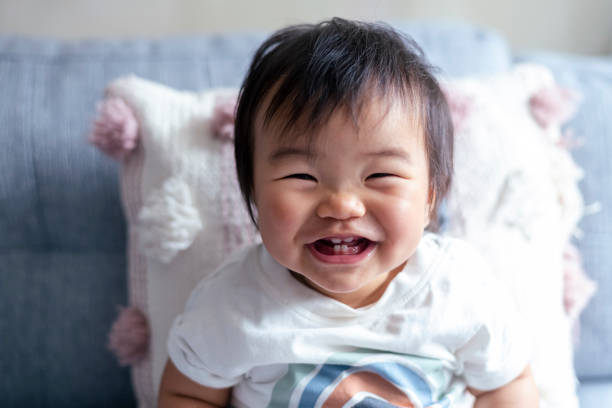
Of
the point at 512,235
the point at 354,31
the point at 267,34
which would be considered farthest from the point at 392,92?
the point at 267,34

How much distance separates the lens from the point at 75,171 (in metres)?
1.01

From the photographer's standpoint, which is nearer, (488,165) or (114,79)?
(488,165)

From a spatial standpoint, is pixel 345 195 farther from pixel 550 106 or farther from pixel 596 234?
pixel 596 234

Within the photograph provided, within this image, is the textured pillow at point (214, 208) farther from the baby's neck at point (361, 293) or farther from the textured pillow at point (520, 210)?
the baby's neck at point (361, 293)

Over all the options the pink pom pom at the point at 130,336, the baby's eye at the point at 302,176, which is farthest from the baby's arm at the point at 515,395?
the pink pom pom at the point at 130,336

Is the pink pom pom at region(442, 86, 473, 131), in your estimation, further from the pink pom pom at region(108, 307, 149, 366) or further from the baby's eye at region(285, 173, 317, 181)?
the pink pom pom at region(108, 307, 149, 366)

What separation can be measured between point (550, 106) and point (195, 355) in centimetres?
74

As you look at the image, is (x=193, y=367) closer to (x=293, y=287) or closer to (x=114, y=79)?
(x=293, y=287)

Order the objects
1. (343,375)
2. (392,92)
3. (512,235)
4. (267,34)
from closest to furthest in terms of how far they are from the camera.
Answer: (392,92) < (343,375) < (512,235) < (267,34)

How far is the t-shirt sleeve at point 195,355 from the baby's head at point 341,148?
0.17 metres

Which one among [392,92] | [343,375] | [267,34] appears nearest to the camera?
[392,92]

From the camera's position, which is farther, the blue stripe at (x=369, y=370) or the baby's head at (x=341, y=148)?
the blue stripe at (x=369, y=370)

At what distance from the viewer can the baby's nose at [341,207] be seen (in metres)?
0.65

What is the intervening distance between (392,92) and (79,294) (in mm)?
676
